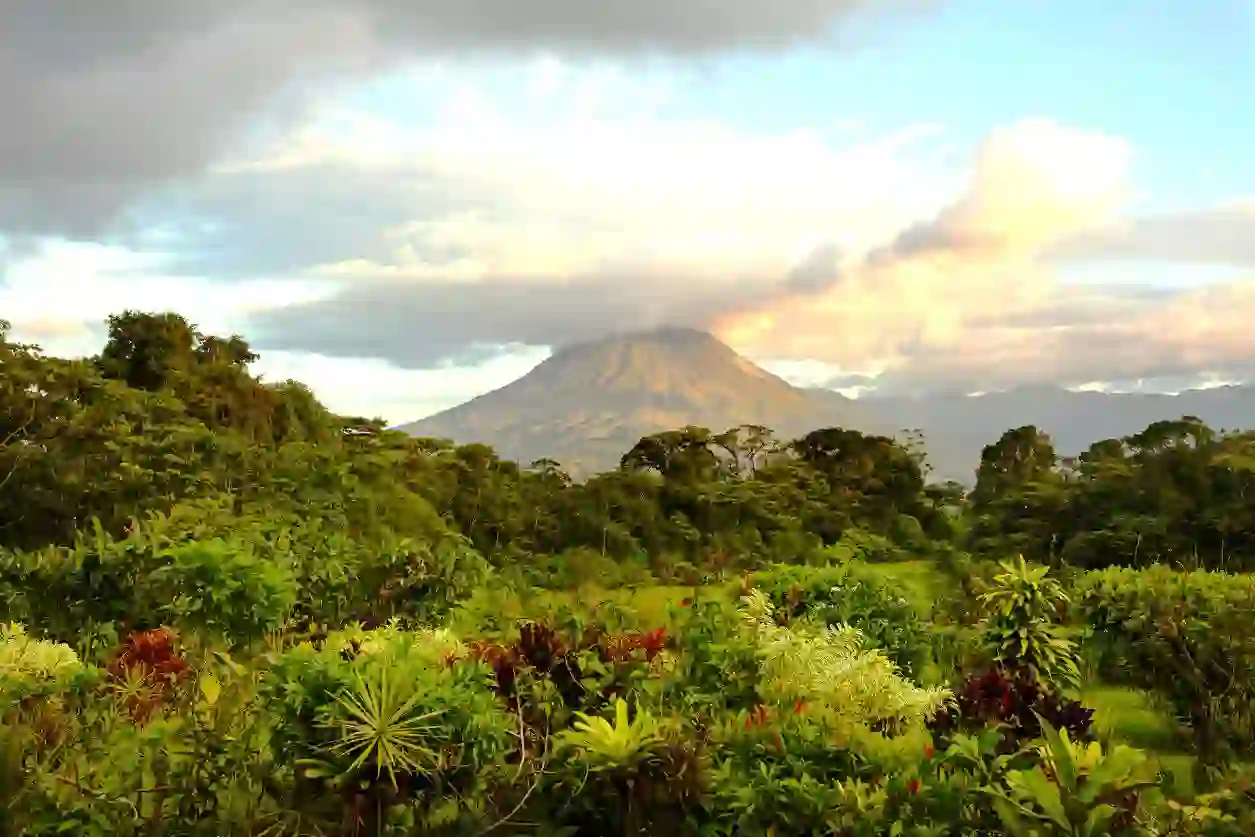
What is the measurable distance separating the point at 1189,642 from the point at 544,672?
471 cm

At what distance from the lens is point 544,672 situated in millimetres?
4707

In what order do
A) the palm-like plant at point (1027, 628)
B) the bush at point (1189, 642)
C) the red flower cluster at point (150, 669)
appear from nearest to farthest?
the palm-like plant at point (1027, 628), the red flower cluster at point (150, 669), the bush at point (1189, 642)

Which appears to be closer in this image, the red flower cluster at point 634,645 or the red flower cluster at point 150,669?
the red flower cluster at point 634,645

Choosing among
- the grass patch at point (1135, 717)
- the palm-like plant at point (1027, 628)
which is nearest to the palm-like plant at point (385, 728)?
the palm-like plant at point (1027, 628)

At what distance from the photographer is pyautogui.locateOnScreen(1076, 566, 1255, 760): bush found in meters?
6.64

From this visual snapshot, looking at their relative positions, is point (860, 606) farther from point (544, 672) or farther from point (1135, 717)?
point (544, 672)

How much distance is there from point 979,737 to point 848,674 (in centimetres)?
270

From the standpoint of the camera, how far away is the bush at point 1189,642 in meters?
6.64

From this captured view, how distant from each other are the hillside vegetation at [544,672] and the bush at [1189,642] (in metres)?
0.03

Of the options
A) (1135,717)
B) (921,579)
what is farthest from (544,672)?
(921,579)

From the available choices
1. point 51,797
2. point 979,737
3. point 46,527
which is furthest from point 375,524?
point 979,737

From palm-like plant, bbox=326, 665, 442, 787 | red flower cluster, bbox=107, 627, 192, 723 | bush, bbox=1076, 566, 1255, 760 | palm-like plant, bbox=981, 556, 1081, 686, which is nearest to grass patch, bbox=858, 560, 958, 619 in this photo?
bush, bbox=1076, 566, 1255, 760

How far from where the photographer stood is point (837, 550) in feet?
74.4

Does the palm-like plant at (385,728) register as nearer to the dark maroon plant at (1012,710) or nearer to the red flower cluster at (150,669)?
the dark maroon plant at (1012,710)
